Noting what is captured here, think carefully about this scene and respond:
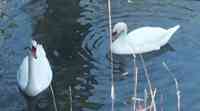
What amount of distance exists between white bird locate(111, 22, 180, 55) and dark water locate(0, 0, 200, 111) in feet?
Answer: 0.40

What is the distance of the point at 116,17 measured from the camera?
38.2ft

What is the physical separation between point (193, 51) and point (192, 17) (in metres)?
1.19

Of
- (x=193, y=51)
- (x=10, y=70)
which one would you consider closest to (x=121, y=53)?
(x=193, y=51)

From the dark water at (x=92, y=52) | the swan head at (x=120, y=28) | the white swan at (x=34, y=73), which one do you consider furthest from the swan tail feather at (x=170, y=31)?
the white swan at (x=34, y=73)

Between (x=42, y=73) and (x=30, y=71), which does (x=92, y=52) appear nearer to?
(x=42, y=73)

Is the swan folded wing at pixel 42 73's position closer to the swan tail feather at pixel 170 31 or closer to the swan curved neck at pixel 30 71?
the swan curved neck at pixel 30 71

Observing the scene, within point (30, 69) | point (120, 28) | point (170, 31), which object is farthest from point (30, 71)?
point (170, 31)

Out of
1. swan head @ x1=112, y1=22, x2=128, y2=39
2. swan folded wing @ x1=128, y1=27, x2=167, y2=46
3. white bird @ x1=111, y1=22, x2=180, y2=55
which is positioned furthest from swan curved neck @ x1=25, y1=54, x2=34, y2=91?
swan folded wing @ x1=128, y1=27, x2=167, y2=46

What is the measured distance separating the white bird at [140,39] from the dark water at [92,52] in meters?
0.12

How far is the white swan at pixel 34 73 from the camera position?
955cm

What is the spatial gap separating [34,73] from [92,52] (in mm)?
1176

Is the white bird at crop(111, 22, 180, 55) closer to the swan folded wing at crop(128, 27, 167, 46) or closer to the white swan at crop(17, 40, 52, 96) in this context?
the swan folded wing at crop(128, 27, 167, 46)

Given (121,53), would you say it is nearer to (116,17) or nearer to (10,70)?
(116,17)

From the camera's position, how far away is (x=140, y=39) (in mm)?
10984
